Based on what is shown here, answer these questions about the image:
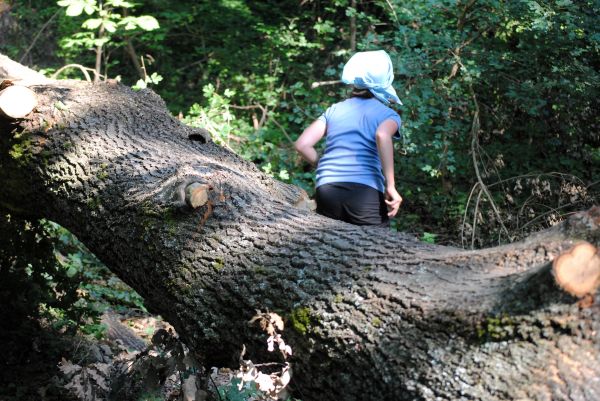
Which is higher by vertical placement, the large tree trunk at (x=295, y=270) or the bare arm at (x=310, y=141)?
the large tree trunk at (x=295, y=270)

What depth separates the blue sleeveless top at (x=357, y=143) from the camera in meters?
4.67

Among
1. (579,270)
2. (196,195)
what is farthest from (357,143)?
(579,270)

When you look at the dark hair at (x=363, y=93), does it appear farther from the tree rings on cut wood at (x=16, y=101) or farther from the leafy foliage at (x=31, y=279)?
the leafy foliage at (x=31, y=279)

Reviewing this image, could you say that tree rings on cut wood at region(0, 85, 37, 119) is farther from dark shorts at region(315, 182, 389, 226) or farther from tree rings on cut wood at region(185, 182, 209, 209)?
A: dark shorts at region(315, 182, 389, 226)

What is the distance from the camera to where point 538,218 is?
682cm

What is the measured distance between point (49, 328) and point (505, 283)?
152 inches

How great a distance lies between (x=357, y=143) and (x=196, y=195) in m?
1.71

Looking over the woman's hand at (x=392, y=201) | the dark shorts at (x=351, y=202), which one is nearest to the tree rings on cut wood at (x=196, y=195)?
the dark shorts at (x=351, y=202)

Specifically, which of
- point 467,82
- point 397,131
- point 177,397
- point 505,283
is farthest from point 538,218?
point 505,283

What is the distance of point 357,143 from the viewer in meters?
4.69

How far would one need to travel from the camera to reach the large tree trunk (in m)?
2.07

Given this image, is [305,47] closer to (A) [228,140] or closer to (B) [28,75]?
(A) [228,140]

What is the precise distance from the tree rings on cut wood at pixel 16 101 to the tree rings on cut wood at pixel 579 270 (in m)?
3.36

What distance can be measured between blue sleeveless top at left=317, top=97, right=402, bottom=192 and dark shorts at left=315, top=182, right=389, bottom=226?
4cm
